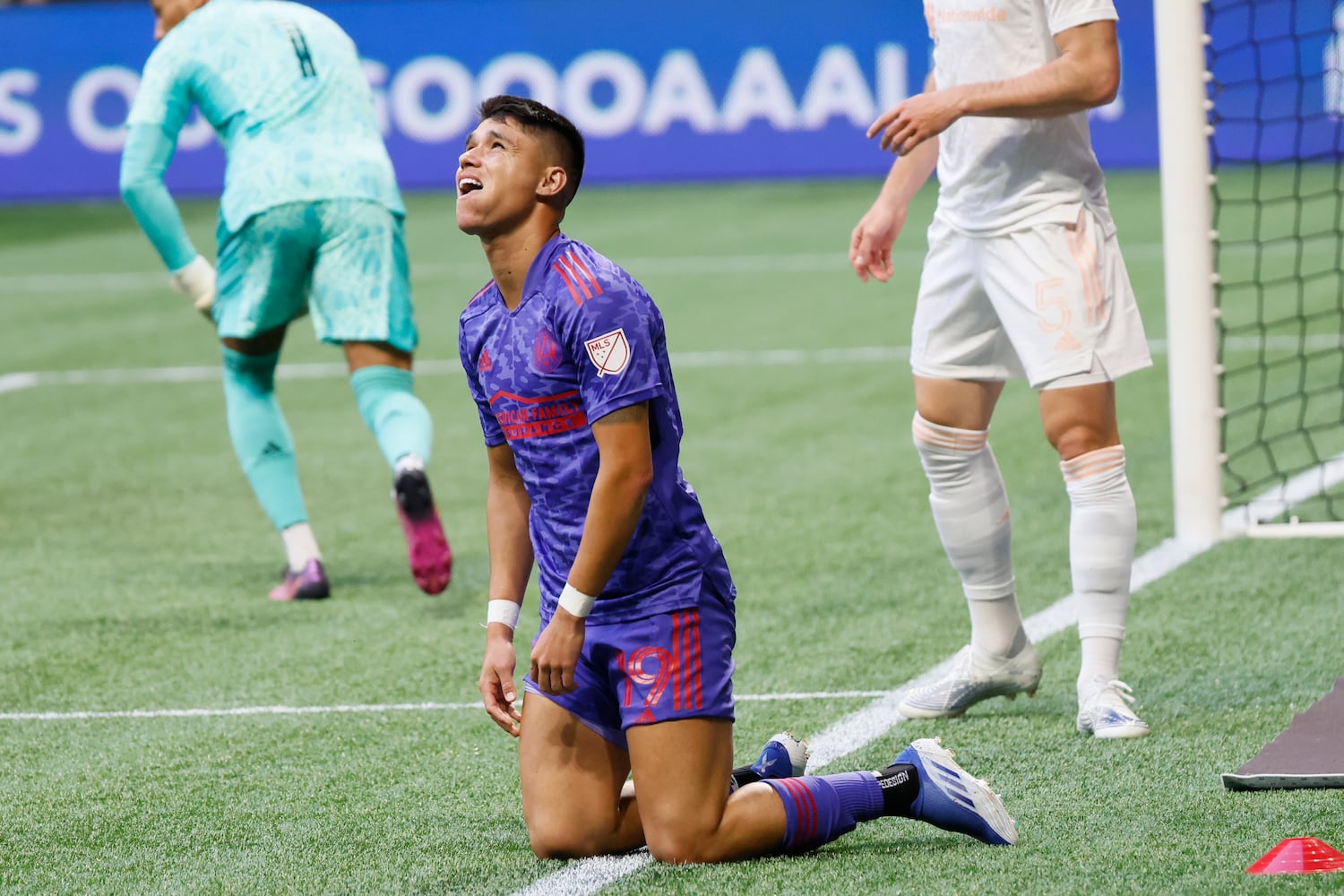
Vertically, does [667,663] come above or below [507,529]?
below

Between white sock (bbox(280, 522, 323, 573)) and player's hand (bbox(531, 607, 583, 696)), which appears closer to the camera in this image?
player's hand (bbox(531, 607, 583, 696))

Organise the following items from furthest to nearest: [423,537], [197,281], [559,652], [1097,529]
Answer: [197,281]
[423,537]
[1097,529]
[559,652]

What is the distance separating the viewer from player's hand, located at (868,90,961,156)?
366cm

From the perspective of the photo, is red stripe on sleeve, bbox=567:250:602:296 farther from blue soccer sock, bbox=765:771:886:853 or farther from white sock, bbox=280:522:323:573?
white sock, bbox=280:522:323:573

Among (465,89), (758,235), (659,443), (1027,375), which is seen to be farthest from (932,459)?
(465,89)

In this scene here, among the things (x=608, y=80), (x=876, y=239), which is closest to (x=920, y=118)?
(x=876, y=239)

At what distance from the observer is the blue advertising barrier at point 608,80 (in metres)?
15.7

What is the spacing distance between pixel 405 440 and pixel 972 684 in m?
1.83

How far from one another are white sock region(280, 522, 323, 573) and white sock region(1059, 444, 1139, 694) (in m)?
2.29

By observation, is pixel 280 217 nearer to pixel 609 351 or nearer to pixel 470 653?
pixel 470 653

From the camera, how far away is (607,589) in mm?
3174

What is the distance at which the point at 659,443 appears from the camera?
10.3ft

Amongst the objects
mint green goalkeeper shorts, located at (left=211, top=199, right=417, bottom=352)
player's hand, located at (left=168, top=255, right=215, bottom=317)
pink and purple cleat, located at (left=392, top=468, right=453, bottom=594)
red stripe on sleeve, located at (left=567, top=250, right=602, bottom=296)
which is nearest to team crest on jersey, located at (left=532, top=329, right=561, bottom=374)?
red stripe on sleeve, located at (left=567, top=250, right=602, bottom=296)

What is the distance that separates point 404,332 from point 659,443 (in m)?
2.41
